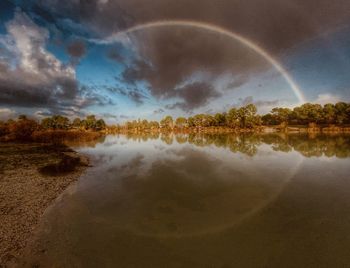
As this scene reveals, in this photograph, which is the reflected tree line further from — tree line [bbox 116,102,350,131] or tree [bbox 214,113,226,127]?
tree [bbox 214,113,226,127]

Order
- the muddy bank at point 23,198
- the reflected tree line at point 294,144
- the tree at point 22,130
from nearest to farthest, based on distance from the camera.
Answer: the muddy bank at point 23,198 → the reflected tree line at point 294,144 → the tree at point 22,130

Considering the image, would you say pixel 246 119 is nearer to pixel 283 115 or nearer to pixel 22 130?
pixel 283 115

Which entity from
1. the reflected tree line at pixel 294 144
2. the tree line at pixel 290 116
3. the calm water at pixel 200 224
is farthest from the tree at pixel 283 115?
the calm water at pixel 200 224

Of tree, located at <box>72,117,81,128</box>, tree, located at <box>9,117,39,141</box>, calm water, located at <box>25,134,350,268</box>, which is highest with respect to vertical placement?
tree, located at <box>72,117,81,128</box>

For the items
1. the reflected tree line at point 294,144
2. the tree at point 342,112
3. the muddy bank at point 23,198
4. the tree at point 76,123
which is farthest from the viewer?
the tree at point 76,123

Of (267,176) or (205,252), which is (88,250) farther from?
(267,176)

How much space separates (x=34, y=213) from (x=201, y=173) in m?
13.8

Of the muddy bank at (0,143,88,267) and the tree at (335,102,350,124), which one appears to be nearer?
the muddy bank at (0,143,88,267)

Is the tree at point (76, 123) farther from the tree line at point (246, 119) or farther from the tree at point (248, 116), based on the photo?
the tree at point (248, 116)

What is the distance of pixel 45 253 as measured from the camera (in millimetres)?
7613

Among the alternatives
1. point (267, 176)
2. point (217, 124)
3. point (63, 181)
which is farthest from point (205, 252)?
point (217, 124)

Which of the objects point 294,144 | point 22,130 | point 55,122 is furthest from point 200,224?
point 55,122

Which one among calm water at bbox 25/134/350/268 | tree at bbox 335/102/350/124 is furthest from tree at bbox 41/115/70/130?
tree at bbox 335/102/350/124

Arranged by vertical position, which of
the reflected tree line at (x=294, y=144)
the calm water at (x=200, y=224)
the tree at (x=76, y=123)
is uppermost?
the tree at (x=76, y=123)
